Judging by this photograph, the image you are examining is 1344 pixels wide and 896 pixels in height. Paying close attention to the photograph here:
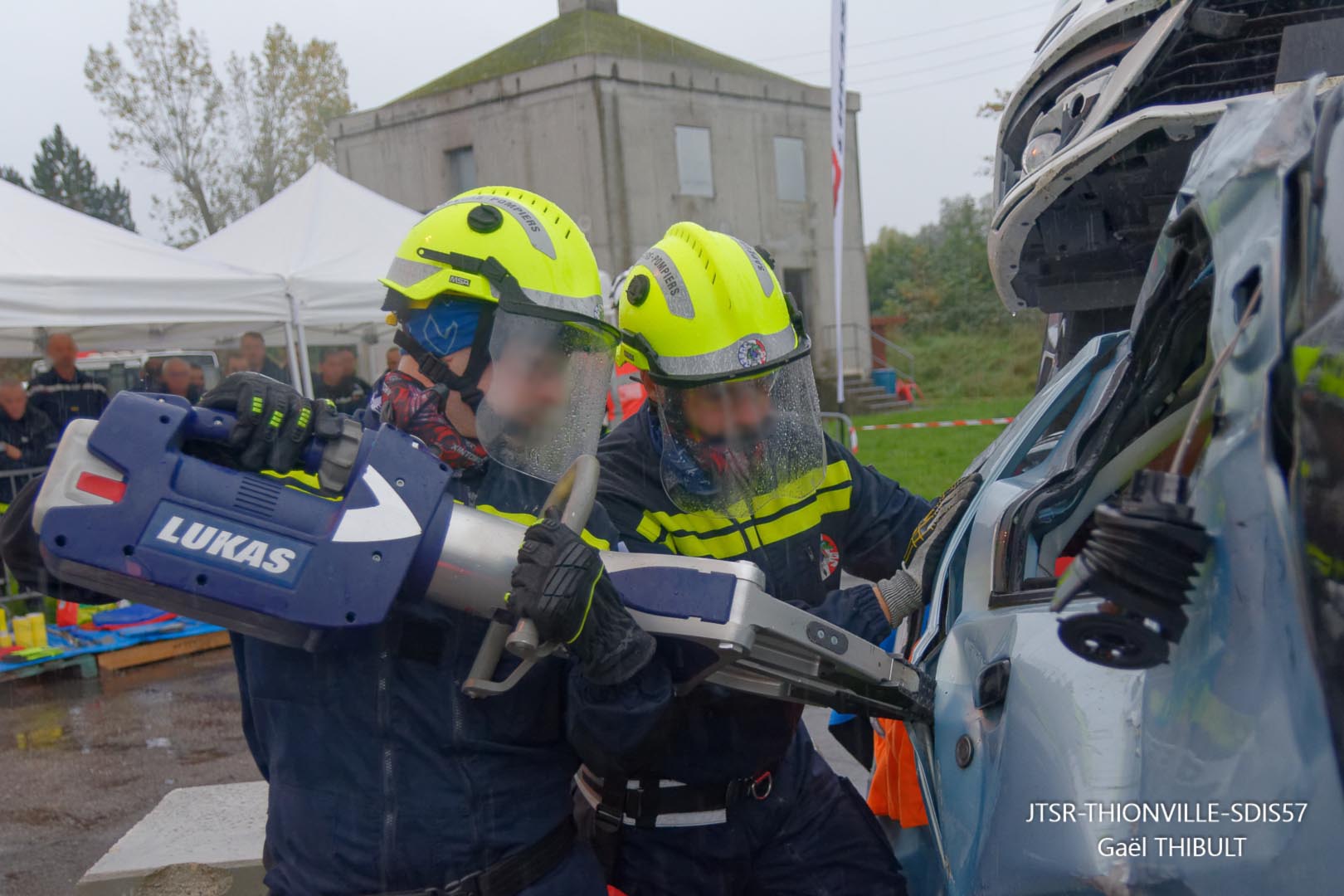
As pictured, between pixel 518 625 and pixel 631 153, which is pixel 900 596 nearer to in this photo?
pixel 518 625

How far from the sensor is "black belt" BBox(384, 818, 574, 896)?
5.57 feet

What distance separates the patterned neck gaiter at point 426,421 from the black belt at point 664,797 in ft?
2.54

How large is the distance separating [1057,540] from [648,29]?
27.4 meters

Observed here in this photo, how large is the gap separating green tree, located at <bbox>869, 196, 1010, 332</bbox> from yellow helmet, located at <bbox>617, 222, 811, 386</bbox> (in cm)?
2914

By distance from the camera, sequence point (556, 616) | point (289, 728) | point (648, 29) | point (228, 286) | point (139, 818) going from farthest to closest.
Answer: point (648, 29), point (228, 286), point (139, 818), point (289, 728), point (556, 616)

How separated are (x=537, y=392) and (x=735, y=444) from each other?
2.07 ft

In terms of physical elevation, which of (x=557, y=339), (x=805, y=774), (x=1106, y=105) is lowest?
(x=805, y=774)

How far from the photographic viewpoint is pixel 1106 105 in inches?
91.3

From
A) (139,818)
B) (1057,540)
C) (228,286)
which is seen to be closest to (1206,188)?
(1057,540)

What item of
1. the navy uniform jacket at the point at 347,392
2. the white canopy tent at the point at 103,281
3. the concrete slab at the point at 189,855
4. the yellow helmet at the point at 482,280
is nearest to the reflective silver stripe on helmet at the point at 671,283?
the yellow helmet at the point at 482,280

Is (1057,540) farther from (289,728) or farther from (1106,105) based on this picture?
(289,728)

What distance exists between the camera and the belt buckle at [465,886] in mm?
1697

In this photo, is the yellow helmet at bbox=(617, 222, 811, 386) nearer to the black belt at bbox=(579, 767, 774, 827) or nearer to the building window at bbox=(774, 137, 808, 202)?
the black belt at bbox=(579, 767, 774, 827)

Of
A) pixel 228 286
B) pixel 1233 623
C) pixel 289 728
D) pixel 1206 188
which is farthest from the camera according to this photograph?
pixel 228 286
